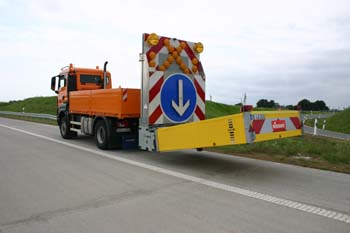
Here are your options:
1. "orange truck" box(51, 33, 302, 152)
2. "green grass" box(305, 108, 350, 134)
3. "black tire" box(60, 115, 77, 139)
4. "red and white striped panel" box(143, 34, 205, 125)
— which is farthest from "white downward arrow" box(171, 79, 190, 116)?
"green grass" box(305, 108, 350, 134)

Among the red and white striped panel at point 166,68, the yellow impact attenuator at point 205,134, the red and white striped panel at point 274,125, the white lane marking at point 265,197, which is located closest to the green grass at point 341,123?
the red and white striped panel at point 166,68

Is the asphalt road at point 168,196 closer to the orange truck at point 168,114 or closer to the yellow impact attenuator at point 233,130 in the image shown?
the yellow impact attenuator at point 233,130

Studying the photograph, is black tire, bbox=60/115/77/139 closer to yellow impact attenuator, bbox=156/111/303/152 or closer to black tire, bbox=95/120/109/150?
black tire, bbox=95/120/109/150

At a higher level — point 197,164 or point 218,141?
point 218,141

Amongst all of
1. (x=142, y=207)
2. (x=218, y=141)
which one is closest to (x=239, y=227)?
(x=142, y=207)

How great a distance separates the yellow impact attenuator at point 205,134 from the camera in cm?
589

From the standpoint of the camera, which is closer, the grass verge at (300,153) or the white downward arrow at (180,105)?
the grass verge at (300,153)

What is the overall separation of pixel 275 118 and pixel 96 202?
3.78 m

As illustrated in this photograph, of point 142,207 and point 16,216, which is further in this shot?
point 142,207

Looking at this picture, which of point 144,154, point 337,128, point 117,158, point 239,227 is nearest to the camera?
point 239,227

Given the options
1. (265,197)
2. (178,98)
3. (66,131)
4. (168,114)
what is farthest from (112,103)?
(265,197)

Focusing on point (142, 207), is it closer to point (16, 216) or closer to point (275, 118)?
point (16, 216)

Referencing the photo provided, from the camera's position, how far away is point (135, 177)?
6.24 metres

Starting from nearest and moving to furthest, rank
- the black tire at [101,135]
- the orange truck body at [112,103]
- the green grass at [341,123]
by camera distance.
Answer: the orange truck body at [112,103] < the black tire at [101,135] < the green grass at [341,123]
